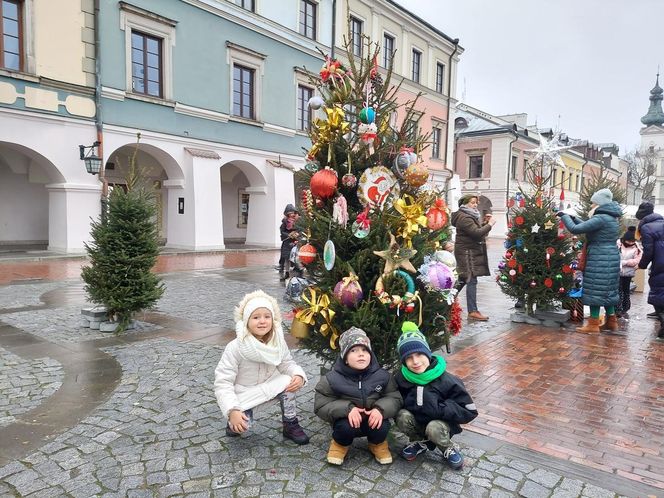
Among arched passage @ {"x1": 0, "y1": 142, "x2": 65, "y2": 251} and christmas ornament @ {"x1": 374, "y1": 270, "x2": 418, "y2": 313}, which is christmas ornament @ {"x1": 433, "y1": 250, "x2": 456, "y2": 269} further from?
arched passage @ {"x1": 0, "y1": 142, "x2": 65, "y2": 251}

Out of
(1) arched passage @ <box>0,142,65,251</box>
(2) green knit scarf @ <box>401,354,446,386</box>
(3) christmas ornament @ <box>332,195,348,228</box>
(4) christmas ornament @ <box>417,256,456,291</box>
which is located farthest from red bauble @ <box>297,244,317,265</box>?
(1) arched passage @ <box>0,142,65,251</box>

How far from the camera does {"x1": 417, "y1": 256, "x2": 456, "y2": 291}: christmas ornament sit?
11.2 ft

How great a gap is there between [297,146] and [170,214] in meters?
6.78

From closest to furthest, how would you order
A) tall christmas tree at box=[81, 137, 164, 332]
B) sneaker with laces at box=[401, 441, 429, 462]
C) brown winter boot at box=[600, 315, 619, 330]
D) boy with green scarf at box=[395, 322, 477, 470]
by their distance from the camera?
1. boy with green scarf at box=[395, 322, 477, 470]
2. sneaker with laces at box=[401, 441, 429, 462]
3. tall christmas tree at box=[81, 137, 164, 332]
4. brown winter boot at box=[600, 315, 619, 330]

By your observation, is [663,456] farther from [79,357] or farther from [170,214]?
[170,214]

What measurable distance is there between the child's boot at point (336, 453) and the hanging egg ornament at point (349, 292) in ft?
3.02

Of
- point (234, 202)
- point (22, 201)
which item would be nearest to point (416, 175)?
point (22, 201)

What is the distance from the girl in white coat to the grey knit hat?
44 cm

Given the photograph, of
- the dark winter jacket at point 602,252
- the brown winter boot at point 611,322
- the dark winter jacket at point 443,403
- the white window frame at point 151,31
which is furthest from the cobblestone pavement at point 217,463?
the white window frame at point 151,31

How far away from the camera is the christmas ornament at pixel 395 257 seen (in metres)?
3.36

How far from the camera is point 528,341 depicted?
6.26 m

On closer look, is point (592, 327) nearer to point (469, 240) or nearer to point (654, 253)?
point (654, 253)

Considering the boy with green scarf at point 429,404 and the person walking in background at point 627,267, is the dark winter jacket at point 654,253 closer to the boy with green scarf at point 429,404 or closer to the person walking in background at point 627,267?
the person walking in background at point 627,267

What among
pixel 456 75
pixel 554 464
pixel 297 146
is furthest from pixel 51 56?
pixel 456 75
